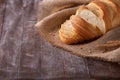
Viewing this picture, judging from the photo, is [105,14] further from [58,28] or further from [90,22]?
[58,28]

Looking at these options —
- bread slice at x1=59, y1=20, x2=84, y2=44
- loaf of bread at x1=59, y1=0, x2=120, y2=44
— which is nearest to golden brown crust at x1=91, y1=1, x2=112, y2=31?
loaf of bread at x1=59, y1=0, x2=120, y2=44

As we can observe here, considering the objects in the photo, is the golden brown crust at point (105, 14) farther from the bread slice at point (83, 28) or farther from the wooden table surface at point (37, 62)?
the wooden table surface at point (37, 62)

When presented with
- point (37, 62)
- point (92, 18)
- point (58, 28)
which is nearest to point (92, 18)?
point (92, 18)

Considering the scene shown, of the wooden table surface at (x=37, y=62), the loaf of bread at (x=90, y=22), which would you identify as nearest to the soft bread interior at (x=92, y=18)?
the loaf of bread at (x=90, y=22)

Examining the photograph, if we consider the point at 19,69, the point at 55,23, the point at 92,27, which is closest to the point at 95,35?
the point at 92,27

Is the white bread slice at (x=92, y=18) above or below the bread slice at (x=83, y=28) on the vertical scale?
above

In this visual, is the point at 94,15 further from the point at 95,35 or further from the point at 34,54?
the point at 34,54

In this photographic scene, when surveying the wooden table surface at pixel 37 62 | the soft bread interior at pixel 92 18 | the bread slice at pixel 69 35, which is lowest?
the wooden table surface at pixel 37 62
